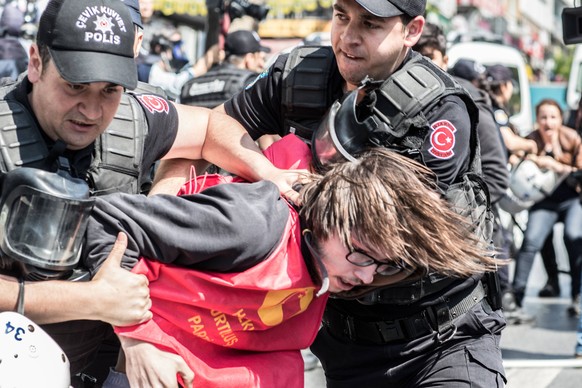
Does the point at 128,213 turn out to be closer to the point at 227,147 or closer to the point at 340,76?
the point at 227,147

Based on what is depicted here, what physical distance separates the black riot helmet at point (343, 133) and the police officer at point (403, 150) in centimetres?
4

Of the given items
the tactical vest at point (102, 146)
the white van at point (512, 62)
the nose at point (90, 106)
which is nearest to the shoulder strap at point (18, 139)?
the tactical vest at point (102, 146)

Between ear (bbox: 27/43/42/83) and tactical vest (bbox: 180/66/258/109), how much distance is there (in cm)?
377

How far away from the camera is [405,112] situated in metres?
2.93

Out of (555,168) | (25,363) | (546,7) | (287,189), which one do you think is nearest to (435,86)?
(287,189)

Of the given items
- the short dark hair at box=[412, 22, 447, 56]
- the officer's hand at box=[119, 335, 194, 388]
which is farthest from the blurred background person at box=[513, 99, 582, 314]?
the officer's hand at box=[119, 335, 194, 388]

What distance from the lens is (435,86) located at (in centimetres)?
299

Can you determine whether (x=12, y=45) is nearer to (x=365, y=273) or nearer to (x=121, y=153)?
(x=121, y=153)

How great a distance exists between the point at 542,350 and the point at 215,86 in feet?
10.0

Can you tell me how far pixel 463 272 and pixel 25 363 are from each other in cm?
117

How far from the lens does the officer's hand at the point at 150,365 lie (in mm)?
2436

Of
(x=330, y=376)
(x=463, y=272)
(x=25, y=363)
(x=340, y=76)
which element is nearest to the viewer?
(x=25, y=363)

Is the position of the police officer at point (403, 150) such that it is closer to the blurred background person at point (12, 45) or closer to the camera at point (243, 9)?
the blurred background person at point (12, 45)

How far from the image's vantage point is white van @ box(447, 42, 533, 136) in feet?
46.3
